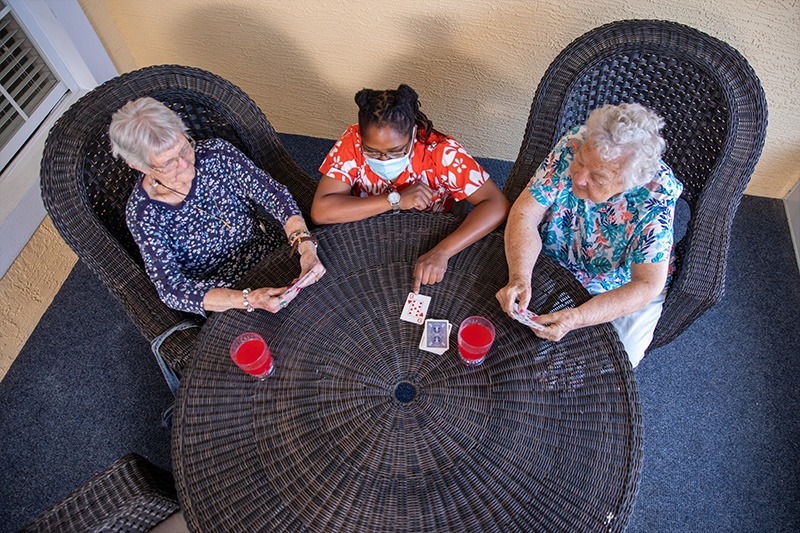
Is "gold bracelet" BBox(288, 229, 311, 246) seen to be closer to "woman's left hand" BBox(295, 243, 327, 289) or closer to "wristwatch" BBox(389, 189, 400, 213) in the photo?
"woman's left hand" BBox(295, 243, 327, 289)

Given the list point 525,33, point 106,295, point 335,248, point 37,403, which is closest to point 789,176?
point 525,33

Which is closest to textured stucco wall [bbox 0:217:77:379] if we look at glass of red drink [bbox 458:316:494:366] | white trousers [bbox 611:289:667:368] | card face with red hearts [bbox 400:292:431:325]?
card face with red hearts [bbox 400:292:431:325]

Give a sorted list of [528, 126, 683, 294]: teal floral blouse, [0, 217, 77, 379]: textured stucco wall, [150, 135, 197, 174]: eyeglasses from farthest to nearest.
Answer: [0, 217, 77, 379]: textured stucco wall, [150, 135, 197, 174]: eyeglasses, [528, 126, 683, 294]: teal floral blouse

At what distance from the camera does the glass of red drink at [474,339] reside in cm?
156

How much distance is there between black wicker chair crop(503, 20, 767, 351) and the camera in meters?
1.88

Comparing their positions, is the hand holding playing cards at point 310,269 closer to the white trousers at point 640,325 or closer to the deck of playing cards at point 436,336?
the deck of playing cards at point 436,336

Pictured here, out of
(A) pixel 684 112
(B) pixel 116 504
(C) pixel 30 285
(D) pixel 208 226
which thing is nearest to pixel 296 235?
(D) pixel 208 226

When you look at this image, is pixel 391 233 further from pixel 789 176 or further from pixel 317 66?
pixel 789 176

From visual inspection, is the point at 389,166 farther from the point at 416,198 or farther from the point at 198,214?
the point at 198,214

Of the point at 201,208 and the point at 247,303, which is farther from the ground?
the point at 201,208

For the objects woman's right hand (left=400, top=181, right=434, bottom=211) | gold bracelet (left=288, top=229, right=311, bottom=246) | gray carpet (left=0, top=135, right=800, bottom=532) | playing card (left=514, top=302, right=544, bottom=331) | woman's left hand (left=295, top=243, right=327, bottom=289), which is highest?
woman's right hand (left=400, top=181, right=434, bottom=211)

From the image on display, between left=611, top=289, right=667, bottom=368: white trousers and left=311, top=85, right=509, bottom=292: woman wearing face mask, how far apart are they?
60 cm

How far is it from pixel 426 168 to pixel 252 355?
91cm

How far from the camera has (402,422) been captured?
1.52 meters
